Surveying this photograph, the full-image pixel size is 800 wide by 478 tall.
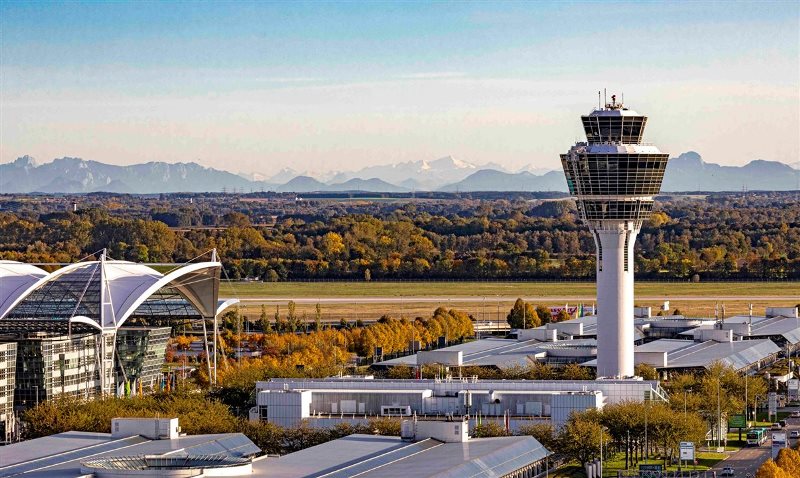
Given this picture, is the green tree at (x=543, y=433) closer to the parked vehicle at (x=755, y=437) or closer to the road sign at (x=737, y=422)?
the parked vehicle at (x=755, y=437)

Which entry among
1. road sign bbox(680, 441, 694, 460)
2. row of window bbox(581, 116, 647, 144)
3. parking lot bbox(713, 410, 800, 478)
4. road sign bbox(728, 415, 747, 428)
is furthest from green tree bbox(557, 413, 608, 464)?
row of window bbox(581, 116, 647, 144)

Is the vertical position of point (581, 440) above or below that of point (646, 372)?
below

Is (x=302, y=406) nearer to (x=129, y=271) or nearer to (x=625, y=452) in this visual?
(x=625, y=452)

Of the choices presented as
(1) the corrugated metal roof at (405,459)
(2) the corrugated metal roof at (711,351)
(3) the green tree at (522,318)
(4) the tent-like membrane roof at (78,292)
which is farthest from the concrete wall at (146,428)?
(3) the green tree at (522,318)

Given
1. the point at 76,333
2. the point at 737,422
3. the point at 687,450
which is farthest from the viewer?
the point at 76,333

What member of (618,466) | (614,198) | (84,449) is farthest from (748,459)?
(84,449)

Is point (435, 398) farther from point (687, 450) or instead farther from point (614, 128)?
point (614, 128)

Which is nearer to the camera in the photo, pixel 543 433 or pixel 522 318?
pixel 543 433
